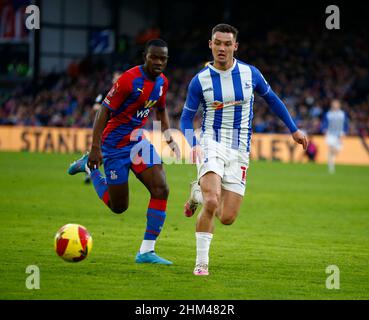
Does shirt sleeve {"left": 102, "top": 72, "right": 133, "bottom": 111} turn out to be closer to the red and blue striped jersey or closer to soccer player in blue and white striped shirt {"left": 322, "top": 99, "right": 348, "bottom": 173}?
the red and blue striped jersey

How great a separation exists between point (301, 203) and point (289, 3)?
2761cm

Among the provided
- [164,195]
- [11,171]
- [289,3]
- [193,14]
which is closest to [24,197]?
[11,171]

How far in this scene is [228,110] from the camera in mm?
9406

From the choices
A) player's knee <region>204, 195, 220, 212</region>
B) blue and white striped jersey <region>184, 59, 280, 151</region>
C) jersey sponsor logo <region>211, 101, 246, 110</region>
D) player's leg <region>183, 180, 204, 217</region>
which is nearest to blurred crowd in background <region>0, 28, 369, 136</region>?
player's leg <region>183, 180, 204, 217</region>

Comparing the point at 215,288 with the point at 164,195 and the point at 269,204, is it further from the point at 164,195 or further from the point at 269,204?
the point at 269,204

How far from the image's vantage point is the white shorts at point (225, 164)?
9.20 m

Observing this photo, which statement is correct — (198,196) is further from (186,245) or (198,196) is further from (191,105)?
(186,245)

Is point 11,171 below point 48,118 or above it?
below

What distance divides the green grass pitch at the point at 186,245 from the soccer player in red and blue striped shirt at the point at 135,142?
639mm

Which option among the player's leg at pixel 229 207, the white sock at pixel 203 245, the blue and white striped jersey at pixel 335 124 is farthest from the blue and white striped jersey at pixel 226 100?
the blue and white striped jersey at pixel 335 124

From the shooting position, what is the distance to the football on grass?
887 cm

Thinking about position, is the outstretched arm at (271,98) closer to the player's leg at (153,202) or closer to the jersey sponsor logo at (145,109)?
the jersey sponsor logo at (145,109)

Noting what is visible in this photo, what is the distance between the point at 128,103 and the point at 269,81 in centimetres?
2823

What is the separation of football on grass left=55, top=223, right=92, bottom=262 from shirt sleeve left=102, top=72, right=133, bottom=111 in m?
Answer: 1.54
